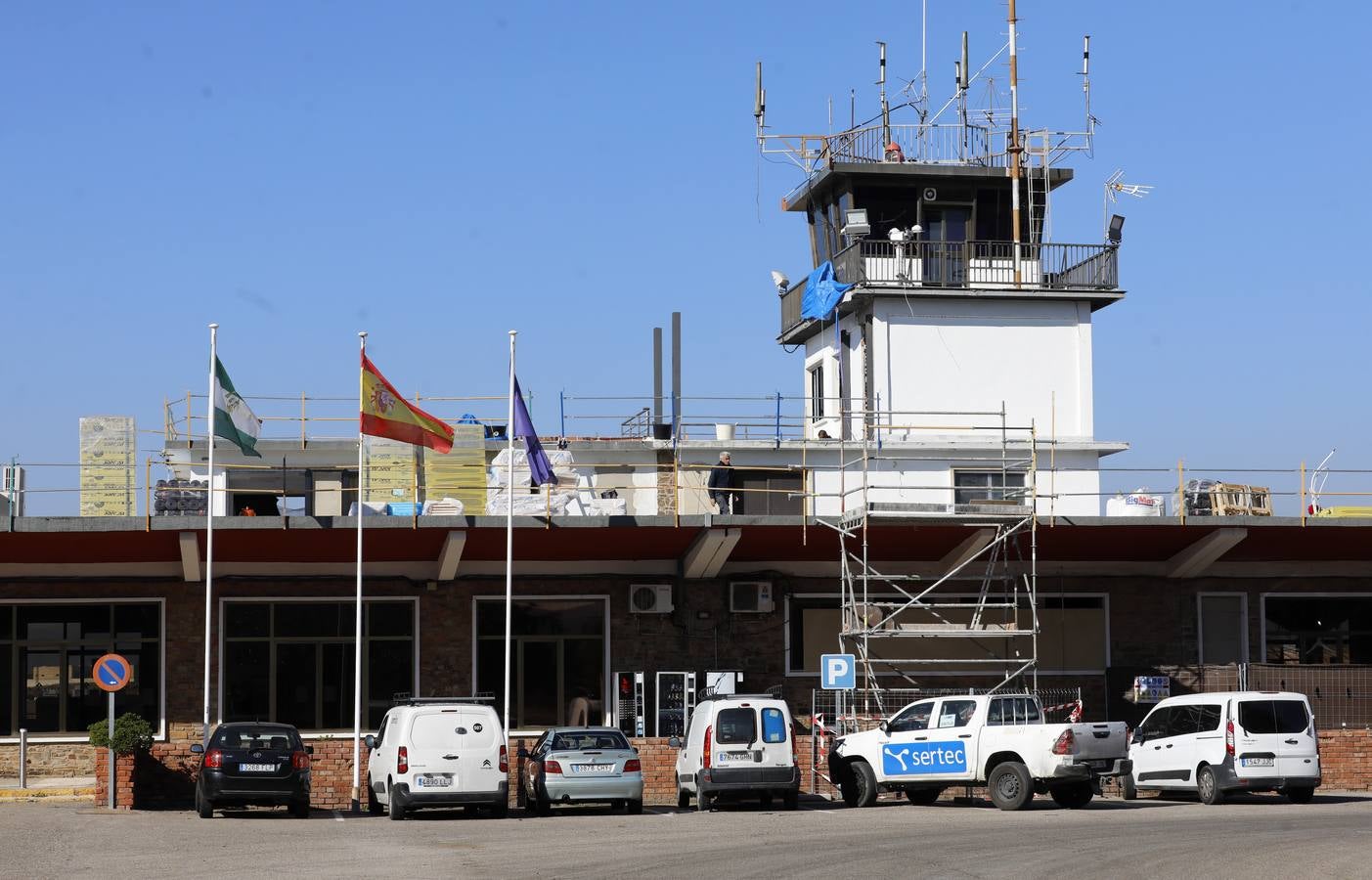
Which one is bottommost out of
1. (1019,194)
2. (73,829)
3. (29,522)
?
(73,829)

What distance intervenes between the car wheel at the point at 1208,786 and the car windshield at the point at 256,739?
13347mm

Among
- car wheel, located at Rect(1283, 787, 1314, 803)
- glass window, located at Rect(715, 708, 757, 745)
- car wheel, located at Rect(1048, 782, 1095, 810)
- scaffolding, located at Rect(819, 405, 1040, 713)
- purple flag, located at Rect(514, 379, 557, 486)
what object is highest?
purple flag, located at Rect(514, 379, 557, 486)

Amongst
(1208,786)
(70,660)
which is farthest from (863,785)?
(70,660)

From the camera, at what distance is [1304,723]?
1007 inches

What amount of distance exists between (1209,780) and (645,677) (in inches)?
448

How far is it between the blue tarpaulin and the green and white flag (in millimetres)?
13376

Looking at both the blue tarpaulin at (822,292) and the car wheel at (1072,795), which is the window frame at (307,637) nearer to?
the blue tarpaulin at (822,292)

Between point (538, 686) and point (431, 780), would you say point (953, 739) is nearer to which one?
point (431, 780)

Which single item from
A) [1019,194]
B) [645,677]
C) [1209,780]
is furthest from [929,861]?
[1019,194]

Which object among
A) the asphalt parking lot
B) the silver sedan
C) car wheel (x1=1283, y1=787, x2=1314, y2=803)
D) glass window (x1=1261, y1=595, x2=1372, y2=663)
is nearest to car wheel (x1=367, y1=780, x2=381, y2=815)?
the asphalt parking lot

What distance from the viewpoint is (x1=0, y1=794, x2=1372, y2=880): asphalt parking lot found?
16.4m

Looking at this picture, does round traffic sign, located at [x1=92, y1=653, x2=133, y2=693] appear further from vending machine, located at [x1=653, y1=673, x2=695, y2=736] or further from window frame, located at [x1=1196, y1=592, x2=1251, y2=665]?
window frame, located at [x1=1196, y1=592, x2=1251, y2=665]

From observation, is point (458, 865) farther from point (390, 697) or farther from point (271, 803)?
point (390, 697)

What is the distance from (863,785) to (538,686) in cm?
959
